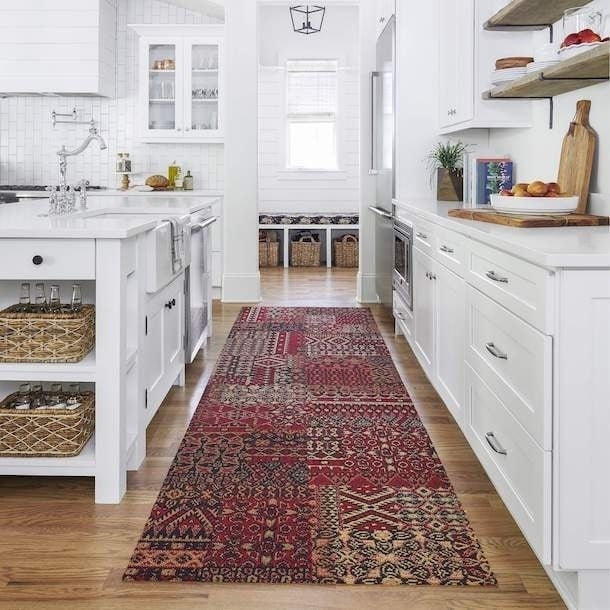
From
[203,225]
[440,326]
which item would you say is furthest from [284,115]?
[440,326]

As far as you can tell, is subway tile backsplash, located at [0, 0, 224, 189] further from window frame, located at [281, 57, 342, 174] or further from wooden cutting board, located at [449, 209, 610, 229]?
wooden cutting board, located at [449, 209, 610, 229]

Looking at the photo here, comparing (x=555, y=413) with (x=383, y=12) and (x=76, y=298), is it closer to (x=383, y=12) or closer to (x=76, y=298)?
(x=76, y=298)

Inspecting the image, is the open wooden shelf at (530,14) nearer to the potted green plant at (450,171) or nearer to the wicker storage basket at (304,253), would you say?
the potted green plant at (450,171)

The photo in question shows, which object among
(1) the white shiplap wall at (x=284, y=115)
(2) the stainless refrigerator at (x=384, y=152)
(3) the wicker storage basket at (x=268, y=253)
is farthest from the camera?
(1) the white shiplap wall at (x=284, y=115)

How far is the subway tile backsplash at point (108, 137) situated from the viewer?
7.57 metres

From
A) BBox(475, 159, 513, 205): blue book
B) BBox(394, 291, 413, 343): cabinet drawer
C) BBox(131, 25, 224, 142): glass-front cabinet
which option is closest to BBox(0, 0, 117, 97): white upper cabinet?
BBox(131, 25, 224, 142): glass-front cabinet

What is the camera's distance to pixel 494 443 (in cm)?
239

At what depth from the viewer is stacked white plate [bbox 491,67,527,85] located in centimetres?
356

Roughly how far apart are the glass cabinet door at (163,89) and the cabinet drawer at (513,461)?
5.30 meters

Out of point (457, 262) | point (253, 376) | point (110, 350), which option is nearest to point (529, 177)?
point (457, 262)

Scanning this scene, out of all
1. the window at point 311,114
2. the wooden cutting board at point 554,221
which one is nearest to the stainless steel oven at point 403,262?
the wooden cutting board at point 554,221

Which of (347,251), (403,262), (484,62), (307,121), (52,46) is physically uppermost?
(52,46)

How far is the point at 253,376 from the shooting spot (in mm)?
4262

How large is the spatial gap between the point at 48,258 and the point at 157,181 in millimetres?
5014
